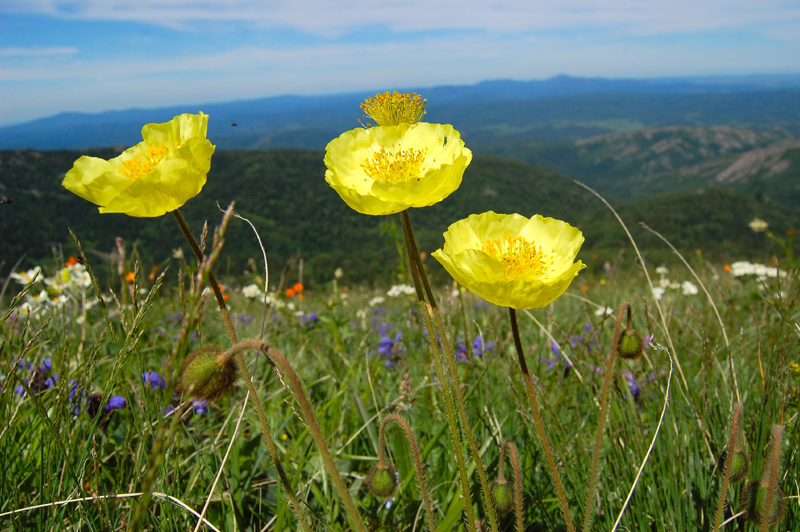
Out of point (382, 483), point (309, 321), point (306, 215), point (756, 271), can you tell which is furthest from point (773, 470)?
point (306, 215)

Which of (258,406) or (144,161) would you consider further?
(144,161)

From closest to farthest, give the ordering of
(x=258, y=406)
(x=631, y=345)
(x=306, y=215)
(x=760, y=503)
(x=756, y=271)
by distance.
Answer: (x=258, y=406) → (x=760, y=503) → (x=631, y=345) → (x=756, y=271) → (x=306, y=215)

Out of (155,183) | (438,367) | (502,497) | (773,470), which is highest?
(155,183)

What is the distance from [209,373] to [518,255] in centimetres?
79

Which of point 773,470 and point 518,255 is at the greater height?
point 518,255

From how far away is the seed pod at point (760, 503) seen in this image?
3.84 ft

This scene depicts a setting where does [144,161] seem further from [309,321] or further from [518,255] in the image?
[309,321]

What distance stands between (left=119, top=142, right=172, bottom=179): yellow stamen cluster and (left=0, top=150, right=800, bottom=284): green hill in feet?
215

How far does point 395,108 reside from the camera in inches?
51.8

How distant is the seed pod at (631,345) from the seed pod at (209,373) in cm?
93

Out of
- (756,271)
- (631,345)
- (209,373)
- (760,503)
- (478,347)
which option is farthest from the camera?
(756,271)

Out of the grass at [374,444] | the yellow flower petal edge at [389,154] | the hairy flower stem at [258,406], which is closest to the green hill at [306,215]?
the grass at [374,444]

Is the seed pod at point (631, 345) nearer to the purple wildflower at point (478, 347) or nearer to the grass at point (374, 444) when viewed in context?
the grass at point (374, 444)

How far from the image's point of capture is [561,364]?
2551mm
